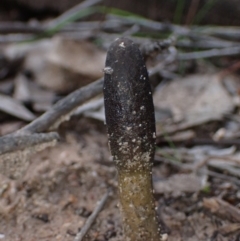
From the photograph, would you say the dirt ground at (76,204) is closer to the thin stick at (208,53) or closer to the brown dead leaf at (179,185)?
the brown dead leaf at (179,185)

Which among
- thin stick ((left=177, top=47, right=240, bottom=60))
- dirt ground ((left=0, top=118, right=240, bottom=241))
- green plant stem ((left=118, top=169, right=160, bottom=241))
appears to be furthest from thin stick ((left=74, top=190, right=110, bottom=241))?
thin stick ((left=177, top=47, right=240, bottom=60))

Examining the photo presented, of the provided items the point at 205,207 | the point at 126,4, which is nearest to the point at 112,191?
the point at 205,207

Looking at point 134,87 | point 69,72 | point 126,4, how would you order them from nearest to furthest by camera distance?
point 134,87 < point 69,72 < point 126,4

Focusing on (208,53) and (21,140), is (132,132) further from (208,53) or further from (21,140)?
(208,53)

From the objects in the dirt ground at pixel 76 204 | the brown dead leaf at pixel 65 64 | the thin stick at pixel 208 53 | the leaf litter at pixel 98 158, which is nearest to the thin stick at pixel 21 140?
the leaf litter at pixel 98 158

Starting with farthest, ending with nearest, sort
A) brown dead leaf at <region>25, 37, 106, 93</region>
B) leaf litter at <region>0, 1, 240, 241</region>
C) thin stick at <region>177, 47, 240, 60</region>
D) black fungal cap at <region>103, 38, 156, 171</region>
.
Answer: thin stick at <region>177, 47, 240, 60</region> < brown dead leaf at <region>25, 37, 106, 93</region> < leaf litter at <region>0, 1, 240, 241</region> < black fungal cap at <region>103, 38, 156, 171</region>

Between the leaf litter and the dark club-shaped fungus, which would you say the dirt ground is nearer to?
the leaf litter

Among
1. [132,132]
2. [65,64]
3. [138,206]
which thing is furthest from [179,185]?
[65,64]

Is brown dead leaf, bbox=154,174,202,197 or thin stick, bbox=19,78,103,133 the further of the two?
brown dead leaf, bbox=154,174,202,197

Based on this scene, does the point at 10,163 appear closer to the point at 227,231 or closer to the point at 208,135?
the point at 227,231
